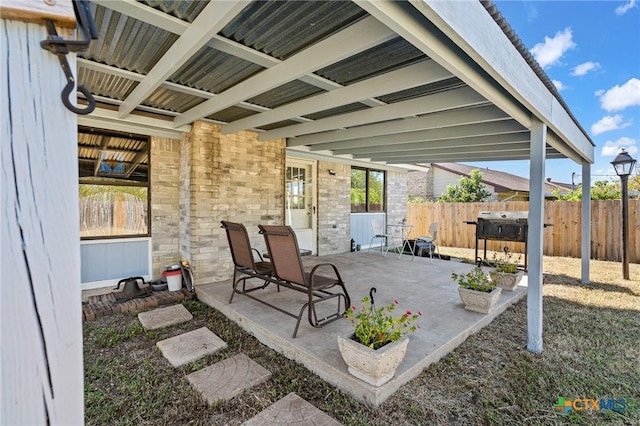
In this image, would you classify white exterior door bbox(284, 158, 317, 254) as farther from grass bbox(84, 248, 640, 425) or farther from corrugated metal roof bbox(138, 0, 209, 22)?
corrugated metal roof bbox(138, 0, 209, 22)

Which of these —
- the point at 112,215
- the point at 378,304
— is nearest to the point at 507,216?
the point at 378,304

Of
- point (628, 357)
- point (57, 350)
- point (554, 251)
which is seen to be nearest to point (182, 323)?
point (57, 350)

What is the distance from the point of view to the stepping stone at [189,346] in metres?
2.74

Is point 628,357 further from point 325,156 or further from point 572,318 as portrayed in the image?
point 325,156

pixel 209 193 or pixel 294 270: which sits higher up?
pixel 209 193

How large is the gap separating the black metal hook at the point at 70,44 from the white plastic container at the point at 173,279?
4476 millimetres

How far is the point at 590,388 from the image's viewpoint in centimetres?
242

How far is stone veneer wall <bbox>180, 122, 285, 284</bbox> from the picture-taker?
15.2 feet

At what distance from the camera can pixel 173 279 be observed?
466 cm

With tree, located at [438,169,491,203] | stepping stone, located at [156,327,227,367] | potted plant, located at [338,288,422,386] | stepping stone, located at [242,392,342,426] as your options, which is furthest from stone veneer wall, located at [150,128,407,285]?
tree, located at [438,169,491,203]

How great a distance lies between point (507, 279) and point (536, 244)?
6.25ft

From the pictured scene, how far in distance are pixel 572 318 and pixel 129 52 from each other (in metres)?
6.00

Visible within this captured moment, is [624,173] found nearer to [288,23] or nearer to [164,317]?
[288,23]

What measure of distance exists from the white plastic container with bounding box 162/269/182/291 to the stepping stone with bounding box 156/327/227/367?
1651mm
